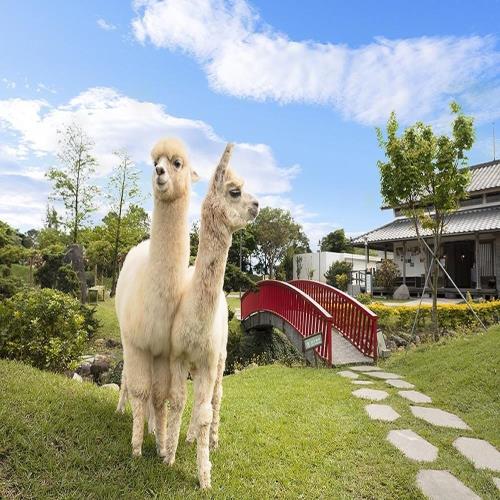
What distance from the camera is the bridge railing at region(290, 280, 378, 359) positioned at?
10.3 metres

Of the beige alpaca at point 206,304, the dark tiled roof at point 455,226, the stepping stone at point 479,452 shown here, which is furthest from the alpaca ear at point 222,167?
the dark tiled roof at point 455,226

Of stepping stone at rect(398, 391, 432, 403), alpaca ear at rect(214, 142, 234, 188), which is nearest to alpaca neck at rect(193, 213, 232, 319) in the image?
alpaca ear at rect(214, 142, 234, 188)

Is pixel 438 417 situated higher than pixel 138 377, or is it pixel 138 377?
pixel 138 377

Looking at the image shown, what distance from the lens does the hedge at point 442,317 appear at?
42.8 feet

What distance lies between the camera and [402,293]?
22016 millimetres

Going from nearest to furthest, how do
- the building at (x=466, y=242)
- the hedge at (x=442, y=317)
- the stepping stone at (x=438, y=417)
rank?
the stepping stone at (x=438, y=417), the hedge at (x=442, y=317), the building at (x=466, y=242)

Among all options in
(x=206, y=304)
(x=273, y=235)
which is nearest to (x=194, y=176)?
(x=206, y=304)

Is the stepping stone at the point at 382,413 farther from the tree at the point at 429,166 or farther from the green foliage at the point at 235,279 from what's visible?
the green foliage at the point at 235,279

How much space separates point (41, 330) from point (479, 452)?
233 inches

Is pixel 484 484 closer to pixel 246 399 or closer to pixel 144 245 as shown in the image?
pixel 246 399

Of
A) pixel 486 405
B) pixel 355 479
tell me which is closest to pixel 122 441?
pixel 355 479

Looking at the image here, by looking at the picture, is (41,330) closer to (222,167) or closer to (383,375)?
(222,167)

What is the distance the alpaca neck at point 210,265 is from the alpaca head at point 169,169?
0.97ft

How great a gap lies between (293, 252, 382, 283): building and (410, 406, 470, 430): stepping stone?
103 ft
